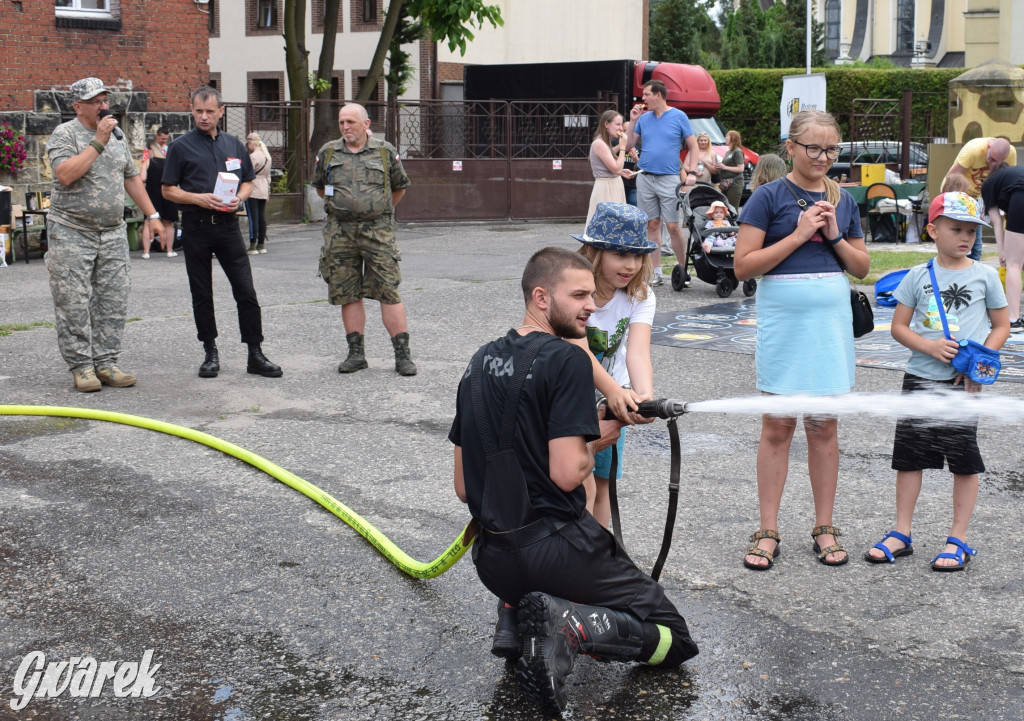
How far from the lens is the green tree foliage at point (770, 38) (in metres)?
49.8

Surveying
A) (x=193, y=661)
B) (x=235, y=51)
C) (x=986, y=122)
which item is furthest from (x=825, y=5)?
(x=193, y=661)

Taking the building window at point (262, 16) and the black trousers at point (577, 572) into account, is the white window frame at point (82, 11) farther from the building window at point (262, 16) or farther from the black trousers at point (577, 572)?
the building window at point (262, 16)

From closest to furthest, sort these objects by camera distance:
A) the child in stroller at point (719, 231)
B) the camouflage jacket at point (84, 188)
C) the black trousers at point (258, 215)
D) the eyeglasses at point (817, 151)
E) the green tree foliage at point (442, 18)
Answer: the eyeglasses at point (817, 151) → the camouflage jacket at point (84, 188) → the child in stroller at point (719, 231) → the black trousers at point (258, 215) → the green tree foliage at point (442, 18)

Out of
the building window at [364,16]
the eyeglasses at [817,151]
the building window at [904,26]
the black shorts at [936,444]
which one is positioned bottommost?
the black shorts at [936,444]

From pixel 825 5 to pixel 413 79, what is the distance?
135ft

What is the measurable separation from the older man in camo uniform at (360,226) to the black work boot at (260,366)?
46 cm

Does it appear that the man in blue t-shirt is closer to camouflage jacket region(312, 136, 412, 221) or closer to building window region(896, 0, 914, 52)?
camouflage jacket region(312, 136, 412, 221)

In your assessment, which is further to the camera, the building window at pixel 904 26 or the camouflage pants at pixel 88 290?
the building window at pixel 904 26

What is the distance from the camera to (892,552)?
194 inches

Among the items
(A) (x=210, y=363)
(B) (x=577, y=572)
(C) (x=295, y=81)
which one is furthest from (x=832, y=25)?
(B) (x=577, y=572)

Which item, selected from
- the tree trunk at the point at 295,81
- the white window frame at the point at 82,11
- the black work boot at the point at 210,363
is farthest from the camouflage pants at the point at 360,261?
the tree trunk at the point at 295,81

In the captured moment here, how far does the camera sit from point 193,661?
13.3 feet

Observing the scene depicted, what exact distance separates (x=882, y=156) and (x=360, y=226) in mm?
18815

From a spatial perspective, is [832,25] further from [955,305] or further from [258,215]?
[955,305]
